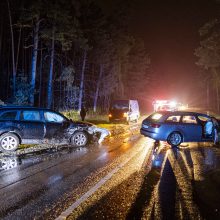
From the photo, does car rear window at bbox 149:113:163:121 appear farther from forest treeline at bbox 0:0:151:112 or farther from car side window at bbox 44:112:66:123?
forest treeline at bbox 0:0:151:112

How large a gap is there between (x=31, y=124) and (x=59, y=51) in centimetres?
2933

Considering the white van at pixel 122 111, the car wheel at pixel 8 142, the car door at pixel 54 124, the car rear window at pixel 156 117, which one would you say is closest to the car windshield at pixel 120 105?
the white van at pixel 122 111

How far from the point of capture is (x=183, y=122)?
14.9m

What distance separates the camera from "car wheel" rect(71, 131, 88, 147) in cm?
1447

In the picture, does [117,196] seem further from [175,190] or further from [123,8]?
[123,8]

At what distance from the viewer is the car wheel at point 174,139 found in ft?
48.2

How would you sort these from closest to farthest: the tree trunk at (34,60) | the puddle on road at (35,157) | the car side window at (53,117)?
the puddle on road at (35,157) < the car side window at (53,117) < the tree trunk at (34,60)

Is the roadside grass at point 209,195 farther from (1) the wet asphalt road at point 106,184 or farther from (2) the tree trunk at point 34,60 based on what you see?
(2) the tree trunk at point 34,60

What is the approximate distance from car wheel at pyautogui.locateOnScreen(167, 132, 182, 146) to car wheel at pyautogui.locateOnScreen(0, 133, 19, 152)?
6220mm

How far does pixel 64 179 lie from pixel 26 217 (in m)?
2.65

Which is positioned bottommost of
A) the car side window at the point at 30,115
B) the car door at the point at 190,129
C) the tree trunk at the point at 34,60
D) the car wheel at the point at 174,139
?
the car wheel at the point at 174,139

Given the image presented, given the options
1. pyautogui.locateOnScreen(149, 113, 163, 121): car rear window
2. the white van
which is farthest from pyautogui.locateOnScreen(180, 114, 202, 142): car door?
the white van

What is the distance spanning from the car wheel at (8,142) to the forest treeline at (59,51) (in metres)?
13.0

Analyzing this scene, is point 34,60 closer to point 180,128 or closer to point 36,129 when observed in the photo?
point 36,129
